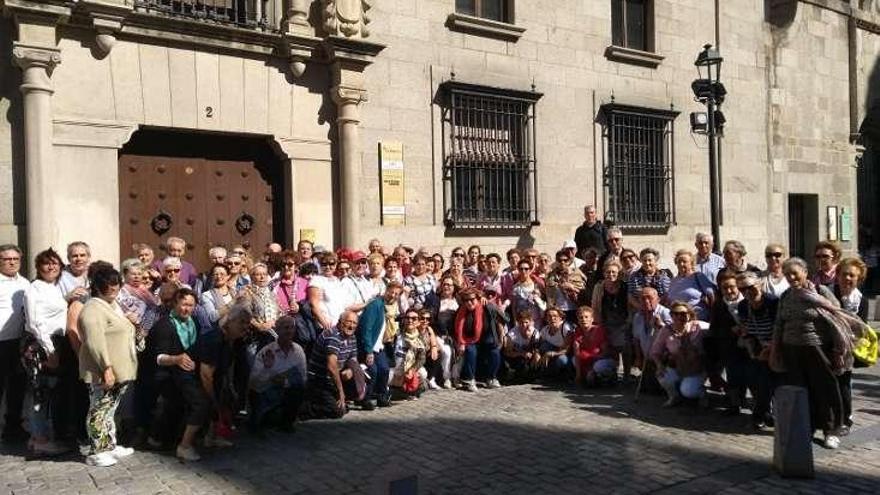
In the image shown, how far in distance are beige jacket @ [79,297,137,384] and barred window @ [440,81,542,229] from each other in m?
6.71

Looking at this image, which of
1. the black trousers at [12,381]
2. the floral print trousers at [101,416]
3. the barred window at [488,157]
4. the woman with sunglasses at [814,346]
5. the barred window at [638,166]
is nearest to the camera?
the floral print trousers at [101,416]

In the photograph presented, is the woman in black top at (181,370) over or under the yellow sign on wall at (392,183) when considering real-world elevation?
under

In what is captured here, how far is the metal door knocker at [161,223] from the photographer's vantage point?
9875mm

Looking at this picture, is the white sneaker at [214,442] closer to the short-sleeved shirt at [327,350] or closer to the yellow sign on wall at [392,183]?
the short-sleeved shirt at [327,350]

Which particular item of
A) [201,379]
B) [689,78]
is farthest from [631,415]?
[689,78]

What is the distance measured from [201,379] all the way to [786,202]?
15.3 m

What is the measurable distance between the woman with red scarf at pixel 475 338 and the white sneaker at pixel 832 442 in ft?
11.9

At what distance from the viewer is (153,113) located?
31.4ft

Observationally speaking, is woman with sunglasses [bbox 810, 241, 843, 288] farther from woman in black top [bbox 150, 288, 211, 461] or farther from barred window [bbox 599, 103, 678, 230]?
barred window [bbox 599, 103, 678, 230]

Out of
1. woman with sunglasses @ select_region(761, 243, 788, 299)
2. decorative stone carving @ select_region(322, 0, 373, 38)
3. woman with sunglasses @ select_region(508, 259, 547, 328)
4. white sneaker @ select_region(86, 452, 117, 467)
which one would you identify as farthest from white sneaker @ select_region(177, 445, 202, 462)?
decorative stone carving @ select_region(322, 0, 373, 38)

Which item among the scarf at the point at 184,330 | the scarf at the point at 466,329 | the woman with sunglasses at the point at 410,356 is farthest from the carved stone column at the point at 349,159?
the scarf at the point at 184,330

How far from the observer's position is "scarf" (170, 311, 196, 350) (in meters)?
6.28

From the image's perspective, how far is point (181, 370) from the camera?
A: 618 cm

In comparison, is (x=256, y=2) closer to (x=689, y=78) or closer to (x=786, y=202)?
(x=689, y=78)
